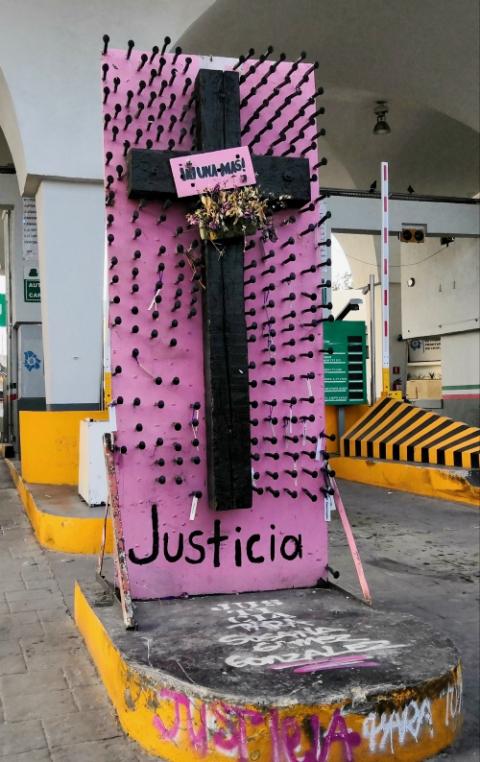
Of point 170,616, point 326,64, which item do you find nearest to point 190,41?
point 326,64

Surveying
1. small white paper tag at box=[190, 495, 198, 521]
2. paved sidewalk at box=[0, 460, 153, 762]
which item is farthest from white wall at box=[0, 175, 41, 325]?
small white paper tag at box=[190, 495, 198, 521]

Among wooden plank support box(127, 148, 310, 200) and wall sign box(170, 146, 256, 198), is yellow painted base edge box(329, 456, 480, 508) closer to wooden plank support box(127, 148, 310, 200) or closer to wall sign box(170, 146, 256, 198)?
wooden plank support box(127, 148, 310, 200)

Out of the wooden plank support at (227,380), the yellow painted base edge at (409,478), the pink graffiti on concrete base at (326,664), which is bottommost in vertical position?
the yellow painted base edge at (409,478)

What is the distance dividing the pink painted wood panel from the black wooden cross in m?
0.13

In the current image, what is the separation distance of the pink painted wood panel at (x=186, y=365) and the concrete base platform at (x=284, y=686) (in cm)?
49

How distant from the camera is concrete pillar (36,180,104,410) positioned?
734 centimetres

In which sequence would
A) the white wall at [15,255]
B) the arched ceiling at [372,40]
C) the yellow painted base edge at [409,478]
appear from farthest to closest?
the white wall at [15,255], the arched ceiling at [372,40], the yellow painted base edge at [409,478]

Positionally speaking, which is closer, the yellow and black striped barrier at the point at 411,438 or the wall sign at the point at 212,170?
the wall sign at the point at 212,170

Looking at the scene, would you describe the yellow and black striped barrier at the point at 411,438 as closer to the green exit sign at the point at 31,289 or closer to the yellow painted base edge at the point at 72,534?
the yellow painted base edge at the point at 72,534

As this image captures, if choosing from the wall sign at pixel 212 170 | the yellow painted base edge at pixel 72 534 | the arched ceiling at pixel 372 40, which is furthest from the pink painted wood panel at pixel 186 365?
the arched ceiling at pixel 372 40

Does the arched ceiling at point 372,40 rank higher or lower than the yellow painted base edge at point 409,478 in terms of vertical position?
higher

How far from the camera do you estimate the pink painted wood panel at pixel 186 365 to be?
3.52m

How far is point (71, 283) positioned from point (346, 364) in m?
5.59

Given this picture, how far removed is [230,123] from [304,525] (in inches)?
79.9
